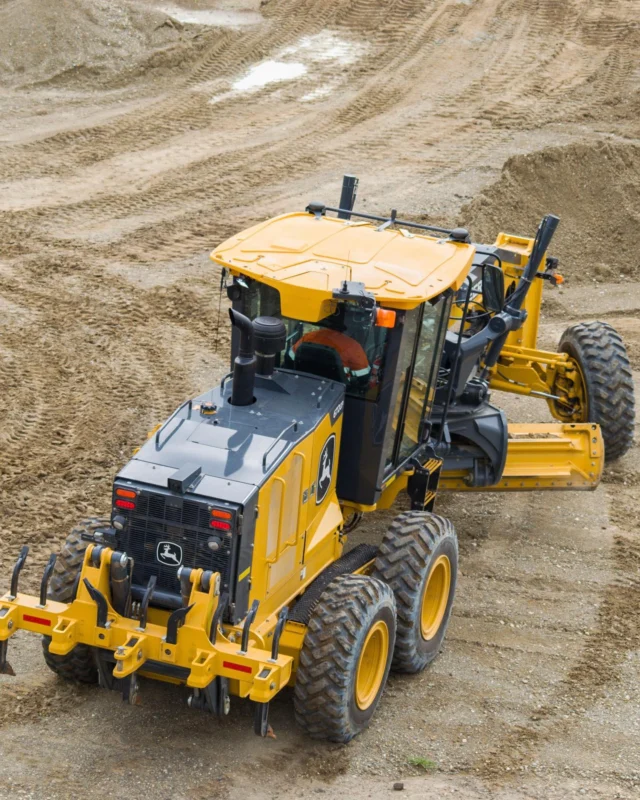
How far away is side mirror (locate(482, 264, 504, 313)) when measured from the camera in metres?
9.69

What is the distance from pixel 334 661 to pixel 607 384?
505 cm

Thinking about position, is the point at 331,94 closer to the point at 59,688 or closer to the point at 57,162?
the point at 57,162

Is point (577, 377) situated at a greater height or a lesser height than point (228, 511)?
lesser

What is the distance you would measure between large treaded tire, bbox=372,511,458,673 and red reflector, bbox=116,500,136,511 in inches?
70.4

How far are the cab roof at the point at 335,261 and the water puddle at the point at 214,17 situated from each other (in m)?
17.4

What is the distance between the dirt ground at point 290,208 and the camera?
7.02m

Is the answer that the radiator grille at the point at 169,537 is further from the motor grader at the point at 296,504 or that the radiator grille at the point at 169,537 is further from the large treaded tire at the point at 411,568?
the large treaded tire at the point at 411,568

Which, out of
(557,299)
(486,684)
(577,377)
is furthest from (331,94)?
(486,684)

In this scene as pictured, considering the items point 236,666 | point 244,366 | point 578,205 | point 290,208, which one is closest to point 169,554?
point 236,666

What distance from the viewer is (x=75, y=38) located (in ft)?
76.0

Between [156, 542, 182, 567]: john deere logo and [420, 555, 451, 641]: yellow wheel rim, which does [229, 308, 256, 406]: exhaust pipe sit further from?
[420, 555, 451, 641]: yellow wheel rim

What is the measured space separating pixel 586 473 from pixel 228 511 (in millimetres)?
4404

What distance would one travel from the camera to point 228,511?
250 inches

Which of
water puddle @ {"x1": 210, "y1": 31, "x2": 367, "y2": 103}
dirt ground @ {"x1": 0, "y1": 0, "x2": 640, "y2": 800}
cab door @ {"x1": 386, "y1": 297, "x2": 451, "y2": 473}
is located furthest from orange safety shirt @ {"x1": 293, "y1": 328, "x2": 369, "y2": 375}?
water puddle @ {"x1": 210, "y1": 31, "x2": 367, "y2": 103}
